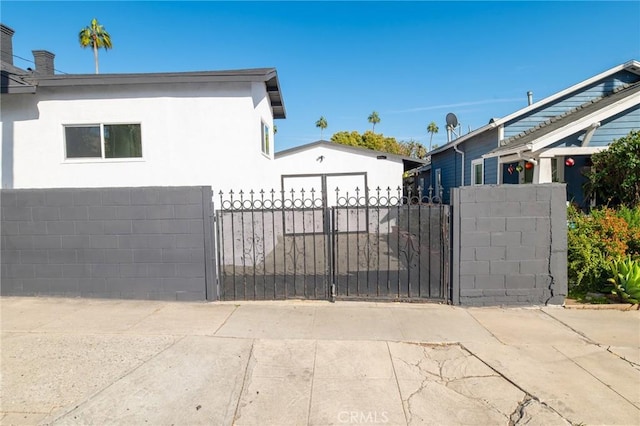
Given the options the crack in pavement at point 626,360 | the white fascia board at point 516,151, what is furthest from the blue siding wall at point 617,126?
the crack in pavement at point 626,360

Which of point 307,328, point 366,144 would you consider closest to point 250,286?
point 307,328

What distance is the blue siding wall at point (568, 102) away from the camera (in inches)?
450

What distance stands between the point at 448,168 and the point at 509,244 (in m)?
11.9

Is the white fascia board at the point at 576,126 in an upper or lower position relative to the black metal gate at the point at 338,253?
upper

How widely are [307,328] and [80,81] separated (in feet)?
25.2

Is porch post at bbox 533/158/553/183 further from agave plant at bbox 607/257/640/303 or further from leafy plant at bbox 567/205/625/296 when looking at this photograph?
agave plant at bbox 607/257/640/303

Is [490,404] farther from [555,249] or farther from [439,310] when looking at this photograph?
[555,249]

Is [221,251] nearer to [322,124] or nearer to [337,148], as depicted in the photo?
[337,148]

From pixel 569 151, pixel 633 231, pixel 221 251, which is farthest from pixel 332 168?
pixel 633 231

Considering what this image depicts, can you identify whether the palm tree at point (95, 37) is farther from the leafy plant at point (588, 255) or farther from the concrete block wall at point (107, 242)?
the leafy plant at point (588, 255)

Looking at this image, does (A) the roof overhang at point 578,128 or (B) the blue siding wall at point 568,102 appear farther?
(B) the blue siding wall at point 568,102

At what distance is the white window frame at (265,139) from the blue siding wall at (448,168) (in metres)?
8.57

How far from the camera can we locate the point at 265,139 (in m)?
10.7

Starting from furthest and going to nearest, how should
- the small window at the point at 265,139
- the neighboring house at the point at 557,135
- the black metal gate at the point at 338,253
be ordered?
1. the small window at the point at 265,139
2. the neighboring house at the point at 557,135
3. the black metal gate at the point at 338,253
